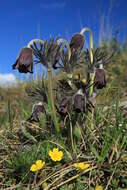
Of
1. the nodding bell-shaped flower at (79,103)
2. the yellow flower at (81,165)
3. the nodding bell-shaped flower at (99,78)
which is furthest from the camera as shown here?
the nodding bell-shaped flower at (99,78)

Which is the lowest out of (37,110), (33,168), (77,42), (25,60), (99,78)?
(33,168)

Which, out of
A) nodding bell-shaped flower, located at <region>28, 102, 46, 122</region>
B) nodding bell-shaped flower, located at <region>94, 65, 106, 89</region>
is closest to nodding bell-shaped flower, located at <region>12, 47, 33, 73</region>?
nodding bell-shaped flower, located at <region>28, 102, 46, 122</region>

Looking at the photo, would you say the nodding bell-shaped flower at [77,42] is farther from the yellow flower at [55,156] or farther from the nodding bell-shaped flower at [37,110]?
the yellow flower at [55,156]

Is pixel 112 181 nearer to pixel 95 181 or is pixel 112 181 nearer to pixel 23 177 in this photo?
pixel 95 181

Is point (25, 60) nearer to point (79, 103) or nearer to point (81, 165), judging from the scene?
point (79, 103)

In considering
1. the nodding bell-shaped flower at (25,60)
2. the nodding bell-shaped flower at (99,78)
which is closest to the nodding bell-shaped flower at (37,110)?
the nodding bell-shaped flower at (25,60)

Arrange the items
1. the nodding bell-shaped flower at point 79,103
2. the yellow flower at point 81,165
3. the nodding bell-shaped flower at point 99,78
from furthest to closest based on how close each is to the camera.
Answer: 1. the nodding bell-shaped flower at point 99,78
2. the nodding bell-shaped flower at point 79,103
3. the yellow flower at point 81,165

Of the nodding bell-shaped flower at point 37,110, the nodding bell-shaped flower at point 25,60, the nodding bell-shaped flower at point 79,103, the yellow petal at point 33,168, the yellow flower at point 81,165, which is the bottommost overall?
the yellow petal at point 33,168

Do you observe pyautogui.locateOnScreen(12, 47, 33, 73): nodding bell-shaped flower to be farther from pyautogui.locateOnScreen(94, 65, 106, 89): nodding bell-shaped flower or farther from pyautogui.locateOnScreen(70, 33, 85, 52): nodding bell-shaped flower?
pyautogui.locateOnScreen(94, 65, 106, 89): nodding bell-shaped flower

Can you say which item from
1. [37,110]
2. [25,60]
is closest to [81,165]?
[37,110]

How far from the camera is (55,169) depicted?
137cm

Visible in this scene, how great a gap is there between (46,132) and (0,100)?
3.00 metres

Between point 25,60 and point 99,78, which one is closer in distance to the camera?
point 25,60

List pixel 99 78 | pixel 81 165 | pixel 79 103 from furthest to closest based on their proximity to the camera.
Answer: pixel 99 78
pixel 79 103
pixel 81 165
